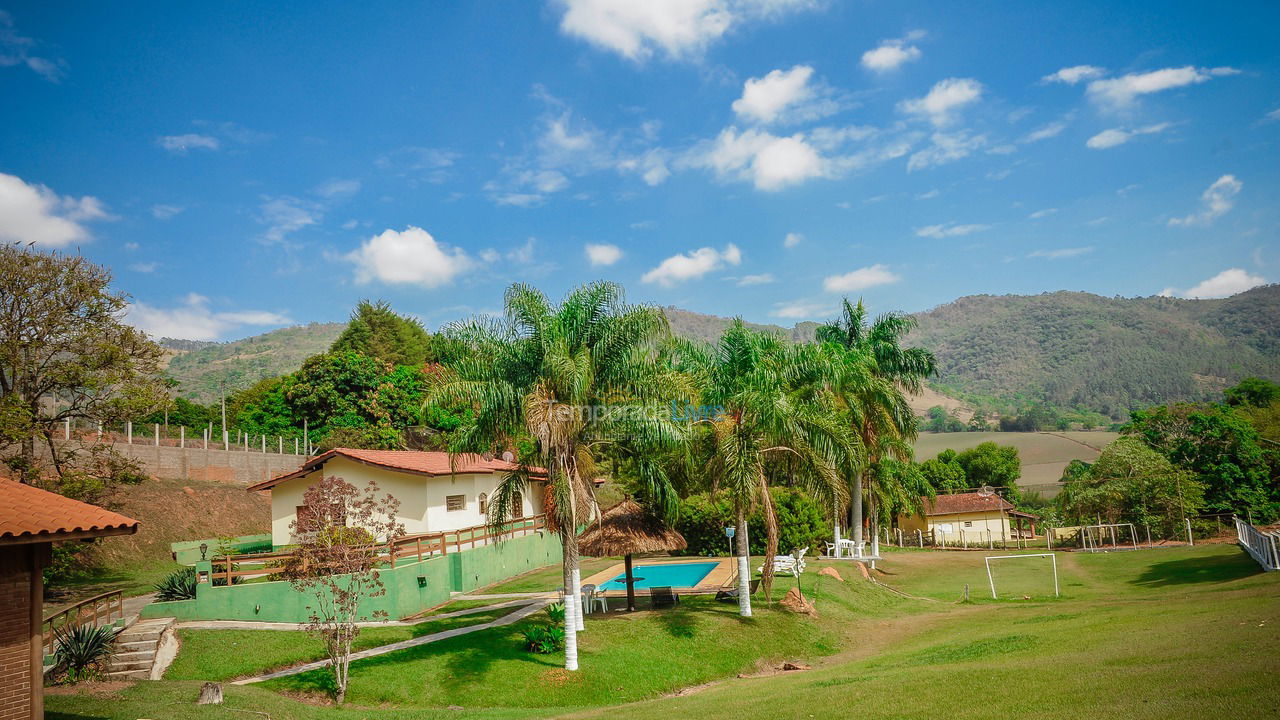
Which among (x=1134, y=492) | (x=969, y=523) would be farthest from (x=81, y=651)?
(x=969, y=523)

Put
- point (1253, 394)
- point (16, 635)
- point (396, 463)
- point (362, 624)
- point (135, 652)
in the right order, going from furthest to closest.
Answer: point (1253, 394), point (396, 463), point (362, 624), point (135, 652), point (16, 635)

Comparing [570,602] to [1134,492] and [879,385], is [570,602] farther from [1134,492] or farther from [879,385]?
[1134,492]

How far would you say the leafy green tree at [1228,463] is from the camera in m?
44.0

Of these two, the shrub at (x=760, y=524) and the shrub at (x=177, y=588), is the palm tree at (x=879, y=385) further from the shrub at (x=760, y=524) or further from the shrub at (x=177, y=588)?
the shrub at (x=177, y=588)

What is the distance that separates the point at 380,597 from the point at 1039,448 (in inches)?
4752

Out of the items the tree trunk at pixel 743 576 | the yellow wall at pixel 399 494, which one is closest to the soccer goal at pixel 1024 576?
the tree trunk at pixel 743 576

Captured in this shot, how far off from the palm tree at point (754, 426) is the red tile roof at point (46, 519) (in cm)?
1449

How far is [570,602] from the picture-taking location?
17859mm

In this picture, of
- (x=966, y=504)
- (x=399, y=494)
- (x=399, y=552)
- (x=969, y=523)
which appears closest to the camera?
(x=399, y=552)

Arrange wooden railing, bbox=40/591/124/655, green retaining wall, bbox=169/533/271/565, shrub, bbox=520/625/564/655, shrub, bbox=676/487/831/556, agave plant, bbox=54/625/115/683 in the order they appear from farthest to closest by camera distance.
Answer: shrub, bbox=676/487/831/556 → green retaining wall, bbox=169/533/271/565 → shrub, bbox=520/625/564/655 → wooden railing, bbox=40/591/124/655 → agave plant, bbox=54/625/115/683

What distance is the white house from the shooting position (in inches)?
1239

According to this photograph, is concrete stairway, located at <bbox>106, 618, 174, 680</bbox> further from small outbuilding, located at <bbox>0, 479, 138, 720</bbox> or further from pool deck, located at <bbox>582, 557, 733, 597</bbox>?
pool deck, located at <bbox>582, 557, 733, 597</bbox>

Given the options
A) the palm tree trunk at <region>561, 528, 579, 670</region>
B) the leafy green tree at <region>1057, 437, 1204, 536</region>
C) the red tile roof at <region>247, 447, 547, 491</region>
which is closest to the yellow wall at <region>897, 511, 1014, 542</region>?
the leafy green tree at <region>1057, 437, 1204, 536</region>

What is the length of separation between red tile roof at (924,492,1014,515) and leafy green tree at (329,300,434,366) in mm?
50818
